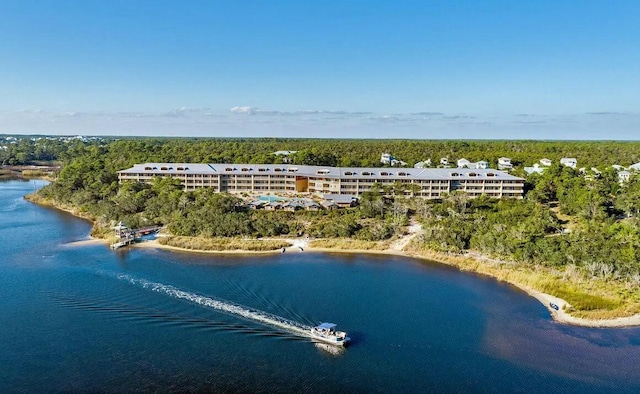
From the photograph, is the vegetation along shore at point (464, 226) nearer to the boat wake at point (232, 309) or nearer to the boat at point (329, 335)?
the boat wake at point (232, 309)

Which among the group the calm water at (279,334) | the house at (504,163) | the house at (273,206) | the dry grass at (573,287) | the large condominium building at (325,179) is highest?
the house at (504,163)

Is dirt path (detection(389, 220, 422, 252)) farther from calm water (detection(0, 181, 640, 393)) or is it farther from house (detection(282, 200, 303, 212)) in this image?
house (detection(282, 200, 303, 212))

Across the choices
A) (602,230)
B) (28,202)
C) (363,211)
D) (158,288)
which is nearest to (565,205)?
(602,230)

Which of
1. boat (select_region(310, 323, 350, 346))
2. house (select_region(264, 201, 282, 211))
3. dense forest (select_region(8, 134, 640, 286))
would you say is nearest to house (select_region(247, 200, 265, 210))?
house (select_region(264, 201, 282, 211))

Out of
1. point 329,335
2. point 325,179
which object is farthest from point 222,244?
point 325,179

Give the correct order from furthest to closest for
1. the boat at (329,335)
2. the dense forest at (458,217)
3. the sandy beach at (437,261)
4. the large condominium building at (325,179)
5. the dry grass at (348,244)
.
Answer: the large condominium building at (325,179) < the dry grass at (348,244) < the dense forest at (458,217) < the sandy beach at (437,261) < the boat at (329,335)

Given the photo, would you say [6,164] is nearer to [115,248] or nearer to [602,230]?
[115,248]

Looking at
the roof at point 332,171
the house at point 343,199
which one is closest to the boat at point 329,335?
the house at point 343,199

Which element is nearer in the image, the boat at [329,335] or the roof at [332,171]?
the boat at [329,335]

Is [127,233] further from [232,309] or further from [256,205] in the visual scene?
[232,309]
